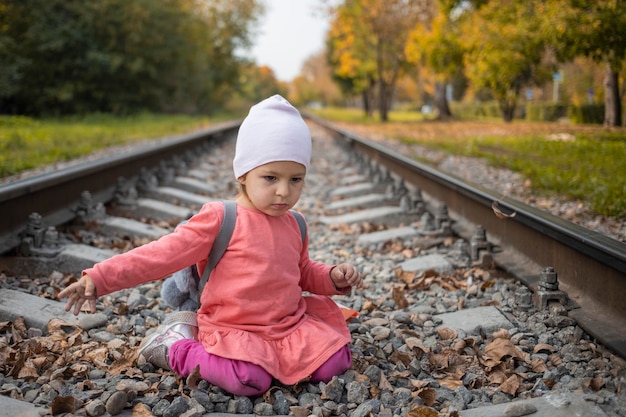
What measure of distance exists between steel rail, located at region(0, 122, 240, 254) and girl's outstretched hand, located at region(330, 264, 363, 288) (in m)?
2.05

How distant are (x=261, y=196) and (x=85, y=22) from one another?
2388 centimetres

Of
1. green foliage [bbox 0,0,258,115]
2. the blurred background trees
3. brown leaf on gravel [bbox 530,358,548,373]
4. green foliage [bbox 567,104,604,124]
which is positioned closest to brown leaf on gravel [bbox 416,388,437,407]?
brown leaf on gravel [bbox 530,358,548,373]

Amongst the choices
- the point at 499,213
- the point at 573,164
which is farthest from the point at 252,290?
the point at 573,164

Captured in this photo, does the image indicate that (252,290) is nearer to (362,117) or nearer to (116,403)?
(116,403)

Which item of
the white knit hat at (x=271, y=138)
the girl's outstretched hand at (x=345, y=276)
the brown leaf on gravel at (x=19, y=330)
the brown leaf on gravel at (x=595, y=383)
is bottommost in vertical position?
the brown leaf on gravel at (x=595, y=383)

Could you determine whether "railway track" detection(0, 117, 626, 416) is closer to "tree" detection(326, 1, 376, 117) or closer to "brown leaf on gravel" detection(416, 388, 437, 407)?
"brown leaf on gravel" detection(416, 388, 437, 407)

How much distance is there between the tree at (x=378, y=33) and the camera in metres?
31.0

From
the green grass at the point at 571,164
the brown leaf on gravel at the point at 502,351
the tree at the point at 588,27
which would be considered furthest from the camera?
the tree at the point at 588,27

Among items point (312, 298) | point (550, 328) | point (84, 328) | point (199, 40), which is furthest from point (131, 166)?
point (199, 40)

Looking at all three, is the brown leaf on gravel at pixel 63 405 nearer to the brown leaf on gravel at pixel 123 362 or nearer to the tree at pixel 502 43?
the brown leaf on gravel at pixel 123 362

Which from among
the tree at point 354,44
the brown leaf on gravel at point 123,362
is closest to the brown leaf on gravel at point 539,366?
the brown leaf on gravel at point 123,362

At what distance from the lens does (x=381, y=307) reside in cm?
353

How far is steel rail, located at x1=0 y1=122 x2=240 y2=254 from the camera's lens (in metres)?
3.92

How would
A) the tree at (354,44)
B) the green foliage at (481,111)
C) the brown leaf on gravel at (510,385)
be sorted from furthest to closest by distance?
the green foliage at (481,111) → the tree at (354,44) → the brown leaf on gravel at (510,385)
